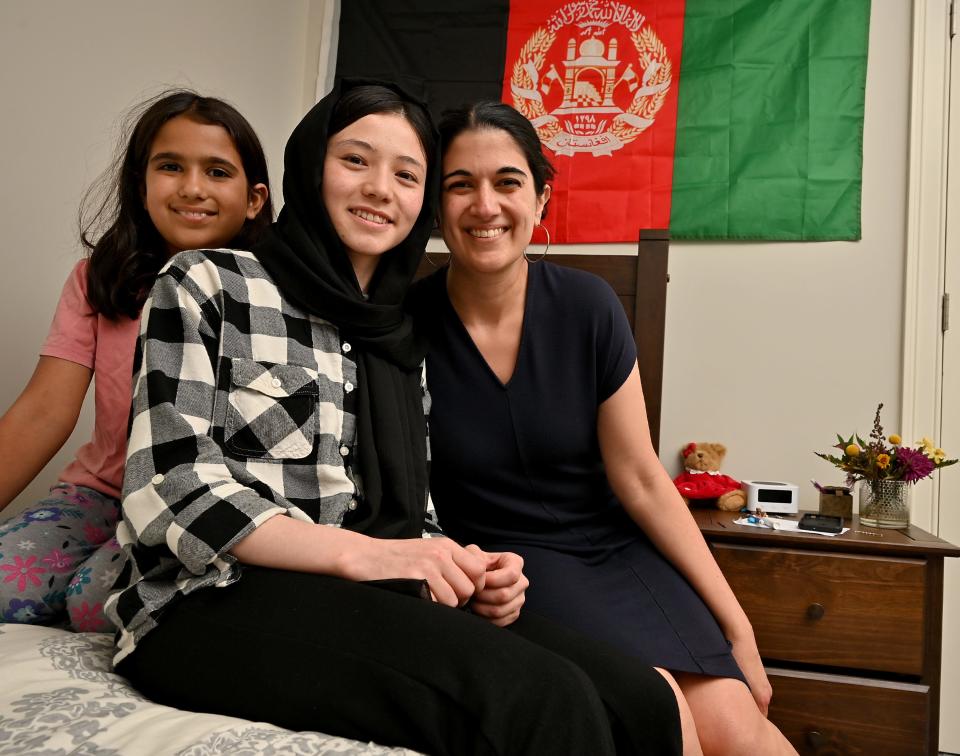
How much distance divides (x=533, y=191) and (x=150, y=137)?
2.31ft

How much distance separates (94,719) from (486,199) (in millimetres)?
915

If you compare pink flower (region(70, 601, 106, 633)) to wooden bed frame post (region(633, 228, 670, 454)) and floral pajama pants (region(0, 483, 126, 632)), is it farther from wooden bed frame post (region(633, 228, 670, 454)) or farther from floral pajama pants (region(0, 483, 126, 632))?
wooden bed frame post (region(633, 228, 670, 454))

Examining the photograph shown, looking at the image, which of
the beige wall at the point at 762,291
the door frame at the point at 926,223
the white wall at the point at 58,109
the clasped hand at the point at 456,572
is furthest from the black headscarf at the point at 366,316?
the door frame at the point at 926,223

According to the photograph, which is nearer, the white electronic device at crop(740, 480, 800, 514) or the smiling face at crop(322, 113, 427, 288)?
the smiling face at crop(322, 113, 427, 288)

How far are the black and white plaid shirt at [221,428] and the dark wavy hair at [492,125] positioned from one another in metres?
0.44

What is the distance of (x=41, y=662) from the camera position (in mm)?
866

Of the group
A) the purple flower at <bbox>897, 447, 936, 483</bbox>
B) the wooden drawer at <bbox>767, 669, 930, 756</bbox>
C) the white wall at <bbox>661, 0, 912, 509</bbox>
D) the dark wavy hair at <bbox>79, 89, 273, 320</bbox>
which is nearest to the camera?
the dark wavy hair at <bbox>79, 89, 273, 320</bbox>

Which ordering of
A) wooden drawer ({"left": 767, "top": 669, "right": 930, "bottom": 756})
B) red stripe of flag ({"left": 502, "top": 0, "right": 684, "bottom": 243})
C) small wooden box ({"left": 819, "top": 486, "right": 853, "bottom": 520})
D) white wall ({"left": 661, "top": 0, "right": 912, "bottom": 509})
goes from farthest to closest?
1. red stripe of flag ({"left": 502, "top": 0, "right": 684, "bottom": 243})
2. white wall ({"left": 661, "top": 0, "right": 912, "bottom": 509})
3. small wooden box ({"left": 819, "top": 486, "right": 853, "bottom": 520})
4. wooden drawer ({"left": 767, "top": 669, "right": 930, "bottom": 756})

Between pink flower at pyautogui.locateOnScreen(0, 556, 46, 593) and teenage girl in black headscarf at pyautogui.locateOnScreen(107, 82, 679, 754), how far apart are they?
0.26 m

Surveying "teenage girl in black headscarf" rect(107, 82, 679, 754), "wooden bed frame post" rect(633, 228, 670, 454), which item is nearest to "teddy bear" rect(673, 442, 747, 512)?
"wooden bed frame post" rect(633, 228, 670, 454)

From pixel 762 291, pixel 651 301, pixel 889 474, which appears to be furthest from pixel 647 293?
pixel 889 474

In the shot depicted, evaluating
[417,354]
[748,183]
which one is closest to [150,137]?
[417,354]

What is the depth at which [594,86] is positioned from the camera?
7.34 ft

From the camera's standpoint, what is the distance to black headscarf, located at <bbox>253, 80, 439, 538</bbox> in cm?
107
